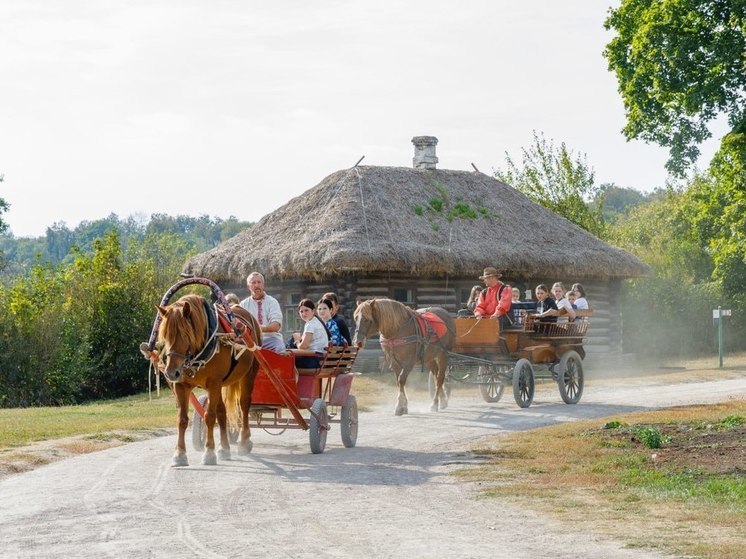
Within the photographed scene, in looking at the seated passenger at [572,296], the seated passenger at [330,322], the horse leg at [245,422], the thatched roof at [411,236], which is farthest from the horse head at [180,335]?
the thatched roof at [411,236]

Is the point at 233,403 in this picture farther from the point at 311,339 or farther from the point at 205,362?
the point at 205,362

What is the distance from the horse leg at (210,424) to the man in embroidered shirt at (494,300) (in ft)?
26.2

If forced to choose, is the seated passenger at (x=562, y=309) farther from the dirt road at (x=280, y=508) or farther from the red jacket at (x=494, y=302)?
the dirt road at (x=280, y=508)

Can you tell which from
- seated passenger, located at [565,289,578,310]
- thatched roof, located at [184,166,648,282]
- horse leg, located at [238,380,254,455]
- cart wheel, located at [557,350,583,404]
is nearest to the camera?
horse leg, located at [238,380,254,455]

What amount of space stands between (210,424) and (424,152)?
79.3 ft

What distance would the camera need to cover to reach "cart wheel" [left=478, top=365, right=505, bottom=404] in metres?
20.3

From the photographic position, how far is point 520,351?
19812 millimetres

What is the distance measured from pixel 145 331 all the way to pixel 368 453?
21.5 m

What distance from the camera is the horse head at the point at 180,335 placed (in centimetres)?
1173

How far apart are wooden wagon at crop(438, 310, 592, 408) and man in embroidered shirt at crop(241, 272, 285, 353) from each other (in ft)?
19.6

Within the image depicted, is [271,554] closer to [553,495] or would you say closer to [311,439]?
[553,495]

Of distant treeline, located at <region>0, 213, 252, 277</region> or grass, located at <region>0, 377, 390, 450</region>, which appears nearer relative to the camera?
grass, located at <region>0, 377, 390, 450</region>

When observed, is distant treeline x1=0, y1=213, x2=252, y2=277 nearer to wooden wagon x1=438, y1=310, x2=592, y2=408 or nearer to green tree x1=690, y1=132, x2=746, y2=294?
green tree x1=690, y1=132, x2=746, y2=294

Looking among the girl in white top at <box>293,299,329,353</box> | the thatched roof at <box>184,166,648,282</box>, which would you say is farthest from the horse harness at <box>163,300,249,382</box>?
the thatched roof at <box>184,166,648,282</box>
